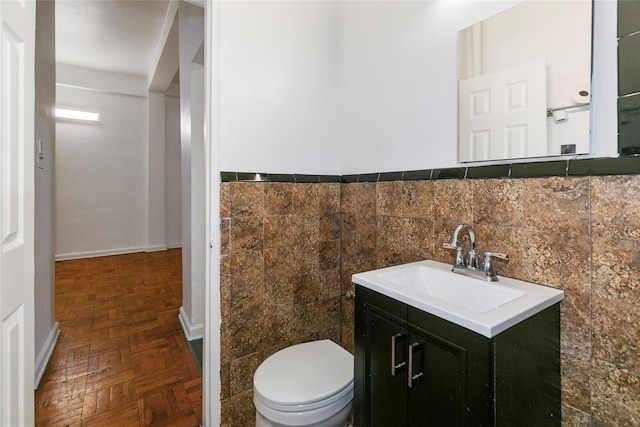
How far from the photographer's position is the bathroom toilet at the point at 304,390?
1077mm

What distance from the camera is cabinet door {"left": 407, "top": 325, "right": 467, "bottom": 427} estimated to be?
29.6 inches

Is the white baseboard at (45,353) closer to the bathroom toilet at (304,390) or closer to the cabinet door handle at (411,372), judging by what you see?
the bathroom toilet at (304,390)

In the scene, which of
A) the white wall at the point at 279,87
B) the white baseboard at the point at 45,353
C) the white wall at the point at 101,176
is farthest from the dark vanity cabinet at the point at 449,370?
the white wall at the point at 101,176

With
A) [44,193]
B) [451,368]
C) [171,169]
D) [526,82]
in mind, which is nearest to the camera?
[451,368]

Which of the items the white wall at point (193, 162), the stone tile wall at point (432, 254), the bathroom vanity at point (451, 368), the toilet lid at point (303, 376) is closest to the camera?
the bathroom vanity at point (451, 368)

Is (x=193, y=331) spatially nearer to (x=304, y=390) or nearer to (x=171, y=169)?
(x=304, y=390)

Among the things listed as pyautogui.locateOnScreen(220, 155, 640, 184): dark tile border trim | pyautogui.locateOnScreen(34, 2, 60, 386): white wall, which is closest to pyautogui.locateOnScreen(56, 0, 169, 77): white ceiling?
pyautogui.locateOnScreen(34, 2, 60, 386): white wall

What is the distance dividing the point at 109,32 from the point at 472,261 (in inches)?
174

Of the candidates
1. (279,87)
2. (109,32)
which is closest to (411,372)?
(279,87)

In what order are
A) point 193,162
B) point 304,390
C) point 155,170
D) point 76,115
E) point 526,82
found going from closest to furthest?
1. point 526,82
2. point 304,390
3. point 193,162
4. point 76,115
5. point 155,170

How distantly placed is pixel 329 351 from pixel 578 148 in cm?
124

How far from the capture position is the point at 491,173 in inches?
43.1

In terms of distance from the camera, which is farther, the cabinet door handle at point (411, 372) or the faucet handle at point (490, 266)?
the faucet handle at point (490, 266)

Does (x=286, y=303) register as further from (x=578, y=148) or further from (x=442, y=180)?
(x=578, y=148)
